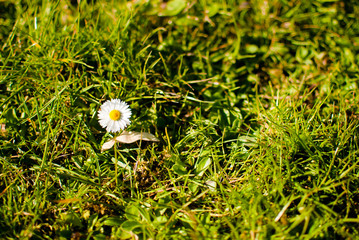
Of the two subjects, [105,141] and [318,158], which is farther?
[105,141]

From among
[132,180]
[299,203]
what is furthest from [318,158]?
[132,180]

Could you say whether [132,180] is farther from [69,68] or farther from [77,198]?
[69,68]

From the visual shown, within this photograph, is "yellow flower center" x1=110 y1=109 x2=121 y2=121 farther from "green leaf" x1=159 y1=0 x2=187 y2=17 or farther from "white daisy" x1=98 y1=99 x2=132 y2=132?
"green leaf" x1=159 y1=0 x2=187 y2=17

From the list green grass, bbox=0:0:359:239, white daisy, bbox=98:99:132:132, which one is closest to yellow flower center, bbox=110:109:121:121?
white daisy, bbox=98:99:132:132

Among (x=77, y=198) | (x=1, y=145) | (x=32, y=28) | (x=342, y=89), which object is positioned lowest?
(x=77, y=198)

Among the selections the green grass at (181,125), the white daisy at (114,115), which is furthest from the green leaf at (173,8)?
the white daisy at (114,115)

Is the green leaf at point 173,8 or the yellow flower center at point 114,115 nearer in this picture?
the yellow flower center at point 114,115

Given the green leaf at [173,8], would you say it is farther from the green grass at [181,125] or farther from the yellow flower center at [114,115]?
the yellow flower center at [114,115]
